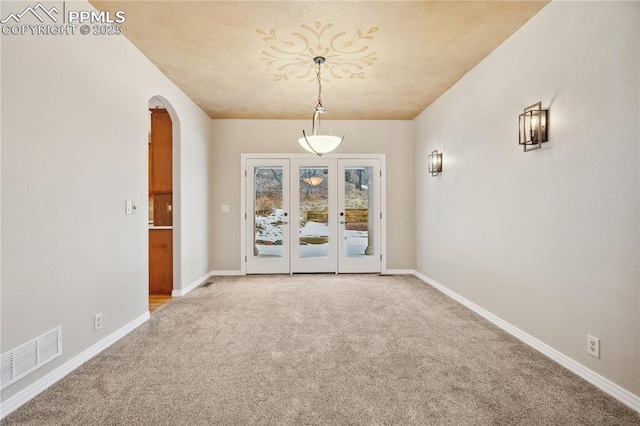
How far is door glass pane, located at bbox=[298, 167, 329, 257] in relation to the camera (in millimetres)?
5812

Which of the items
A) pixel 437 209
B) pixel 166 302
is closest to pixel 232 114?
pixel 166 302

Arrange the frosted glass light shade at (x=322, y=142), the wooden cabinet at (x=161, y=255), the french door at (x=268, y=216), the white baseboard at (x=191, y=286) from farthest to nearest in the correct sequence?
the french door at (x=268, y=216)
the wooden cabinet at (x=161, y=255)
the white baseboard at (x=191, y=286)
the frosted glass light shade at (x=322, y=142)

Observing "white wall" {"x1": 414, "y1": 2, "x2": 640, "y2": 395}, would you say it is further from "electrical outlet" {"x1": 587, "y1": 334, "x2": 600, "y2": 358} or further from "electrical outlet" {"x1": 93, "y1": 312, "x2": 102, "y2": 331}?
"electrical outlet" {"x1": 93, "y1": 312, "x2": 102, "y2": 331}

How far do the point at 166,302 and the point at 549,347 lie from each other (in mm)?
3989

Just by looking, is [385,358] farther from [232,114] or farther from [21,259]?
[232,114]

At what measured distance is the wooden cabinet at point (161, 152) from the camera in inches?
180

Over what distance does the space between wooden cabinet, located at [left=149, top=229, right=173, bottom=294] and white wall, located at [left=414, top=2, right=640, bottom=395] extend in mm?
3816

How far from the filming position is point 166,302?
4.14 meters

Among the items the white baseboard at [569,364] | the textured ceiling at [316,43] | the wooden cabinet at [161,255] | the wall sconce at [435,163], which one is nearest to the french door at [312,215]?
the wall sconce at [435,163]

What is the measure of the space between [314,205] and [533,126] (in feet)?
12.0

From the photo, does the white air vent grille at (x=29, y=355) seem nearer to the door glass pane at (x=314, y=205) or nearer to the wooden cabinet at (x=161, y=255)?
the wooden cabinet at (x=161, y=255)

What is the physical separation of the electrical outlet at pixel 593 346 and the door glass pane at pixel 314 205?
13.2ft

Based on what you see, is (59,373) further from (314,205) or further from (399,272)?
(399,272)

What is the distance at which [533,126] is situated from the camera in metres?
2.68
